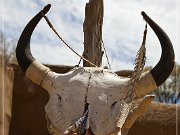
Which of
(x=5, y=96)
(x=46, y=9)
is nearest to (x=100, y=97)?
(x=46, y=9)

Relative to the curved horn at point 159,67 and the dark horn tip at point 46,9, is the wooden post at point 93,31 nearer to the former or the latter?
the dark horn tip at point 46,9

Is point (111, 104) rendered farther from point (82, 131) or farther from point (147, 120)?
point (147, 120)

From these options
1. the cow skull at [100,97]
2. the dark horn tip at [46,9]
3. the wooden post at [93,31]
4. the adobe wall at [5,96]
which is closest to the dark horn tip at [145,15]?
the cow skull at [100,97]

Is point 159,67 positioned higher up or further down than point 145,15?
further down

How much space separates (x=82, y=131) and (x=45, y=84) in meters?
1.00

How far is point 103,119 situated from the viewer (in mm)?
4102

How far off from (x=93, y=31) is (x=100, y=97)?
7.00ft

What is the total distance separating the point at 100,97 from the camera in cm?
420

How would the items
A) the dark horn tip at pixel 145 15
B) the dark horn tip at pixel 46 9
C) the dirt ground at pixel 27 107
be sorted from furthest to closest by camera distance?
the dirt ground at pixel 27 107 < the dark horn tip at pixel 46 9 < the dark horn tip at pixel 145 15

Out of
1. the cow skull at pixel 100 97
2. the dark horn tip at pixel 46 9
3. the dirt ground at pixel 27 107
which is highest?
the dark horn tip at pixel 46 9

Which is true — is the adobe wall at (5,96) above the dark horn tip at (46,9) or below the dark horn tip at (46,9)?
below

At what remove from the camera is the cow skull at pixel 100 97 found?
4109 millimetres

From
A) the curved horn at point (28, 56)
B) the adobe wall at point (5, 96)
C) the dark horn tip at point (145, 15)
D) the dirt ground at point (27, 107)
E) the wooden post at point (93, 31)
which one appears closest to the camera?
the dark horn tip at point (145, 15)

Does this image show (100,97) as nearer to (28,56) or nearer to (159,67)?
(159,67)
